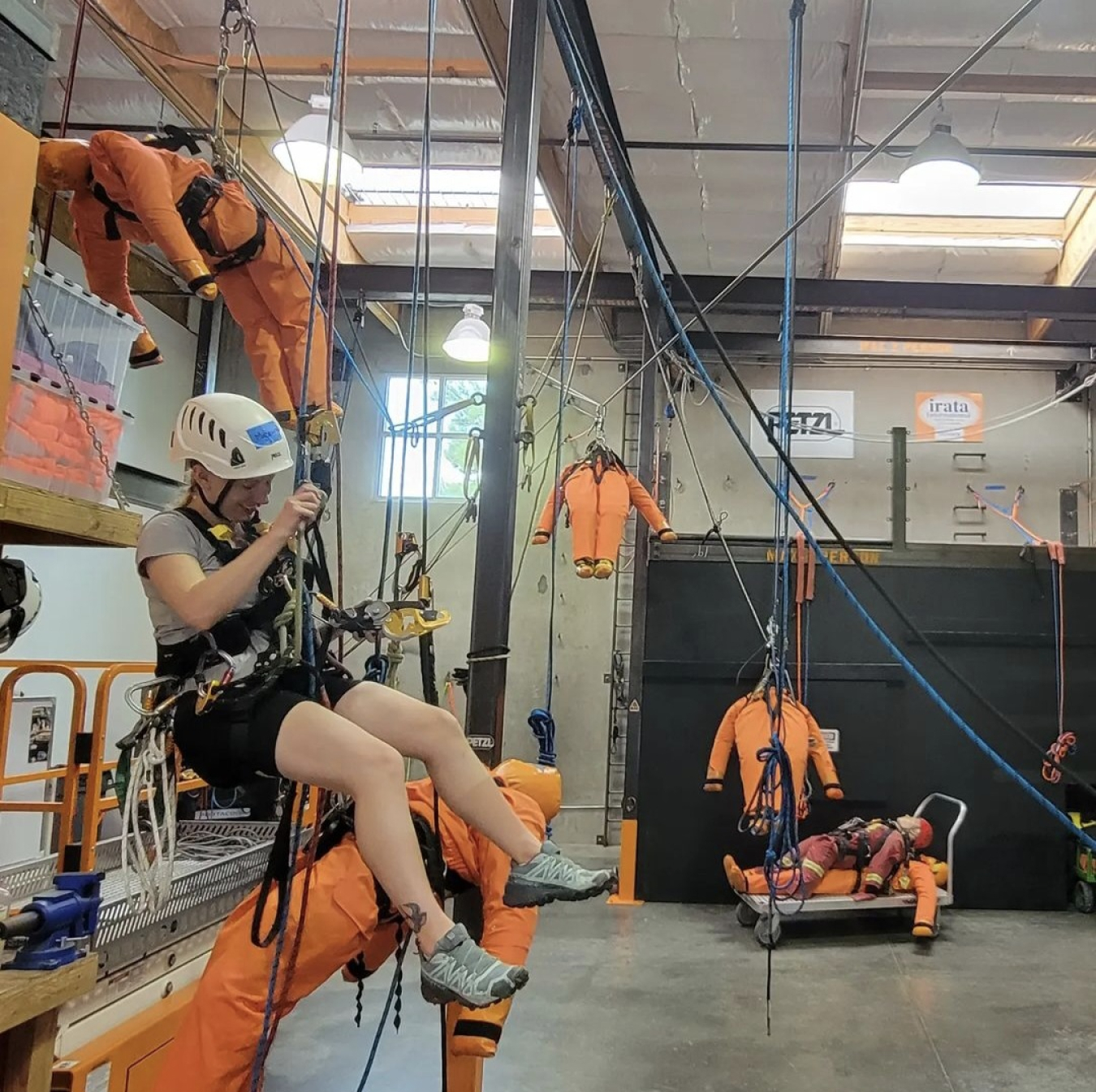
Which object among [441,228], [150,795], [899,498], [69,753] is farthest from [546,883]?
[441,228]

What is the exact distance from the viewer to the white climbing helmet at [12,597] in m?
1.13

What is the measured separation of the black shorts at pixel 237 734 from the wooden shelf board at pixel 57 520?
840 millimetres

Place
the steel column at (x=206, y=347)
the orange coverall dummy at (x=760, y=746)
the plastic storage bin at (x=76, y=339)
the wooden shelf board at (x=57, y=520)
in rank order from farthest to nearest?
the steel column at (x=206, y=347)
the orange coverall dummy at (x=760, y=746)
the plastic storage bin at (x=76, y=339)
the wooden shelf board at (x=57, y=520)

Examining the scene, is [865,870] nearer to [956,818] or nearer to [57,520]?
[956,818]

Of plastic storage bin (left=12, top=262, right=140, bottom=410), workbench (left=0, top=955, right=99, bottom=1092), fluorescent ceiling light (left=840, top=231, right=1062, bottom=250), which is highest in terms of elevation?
fluorescent ceiling light (left=840, top=231, right=1062, bottom=250)

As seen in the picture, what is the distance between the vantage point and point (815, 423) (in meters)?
8.66

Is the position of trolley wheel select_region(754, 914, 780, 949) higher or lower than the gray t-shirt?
lower

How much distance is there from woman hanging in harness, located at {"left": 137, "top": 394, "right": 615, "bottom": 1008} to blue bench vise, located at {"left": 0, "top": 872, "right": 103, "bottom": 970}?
2.22ft

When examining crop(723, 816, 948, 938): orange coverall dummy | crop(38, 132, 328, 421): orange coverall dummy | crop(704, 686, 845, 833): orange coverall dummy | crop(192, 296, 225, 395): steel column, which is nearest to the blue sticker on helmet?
crop(38, 132, 328, 421): orange coverall dummy

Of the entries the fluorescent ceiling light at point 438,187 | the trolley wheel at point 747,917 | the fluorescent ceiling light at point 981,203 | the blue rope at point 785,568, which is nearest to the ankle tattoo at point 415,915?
the blue rope at point 785,568

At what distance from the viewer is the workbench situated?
0.97m

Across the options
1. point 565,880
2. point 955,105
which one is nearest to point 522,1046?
point 565,880

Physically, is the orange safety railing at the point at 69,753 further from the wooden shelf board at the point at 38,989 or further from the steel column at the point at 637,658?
the steel column at the point at 637,658

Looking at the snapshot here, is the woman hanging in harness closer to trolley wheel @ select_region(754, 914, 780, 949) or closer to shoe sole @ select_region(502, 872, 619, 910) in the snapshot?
shoe sole @ select_region(502, 872, 619, 910)
